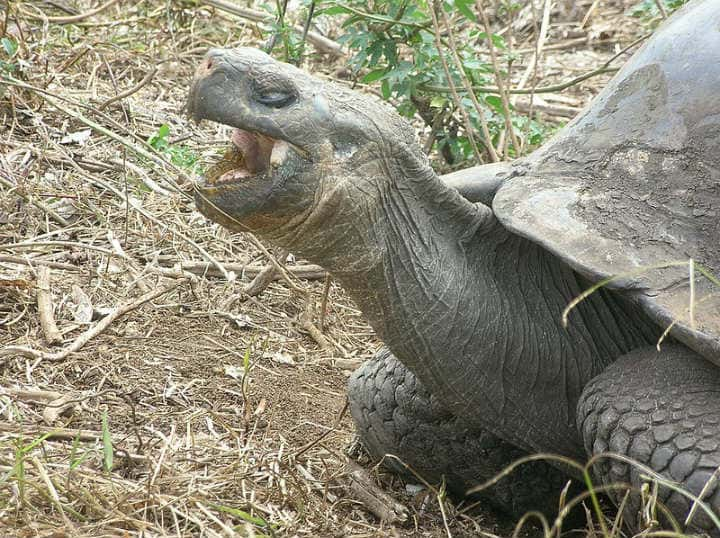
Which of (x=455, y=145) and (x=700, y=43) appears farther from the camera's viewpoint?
(x=455, y=145)

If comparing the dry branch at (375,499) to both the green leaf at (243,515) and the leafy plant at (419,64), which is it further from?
the leafy plant at (419,64)

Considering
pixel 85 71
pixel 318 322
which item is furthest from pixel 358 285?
pixel 85 71

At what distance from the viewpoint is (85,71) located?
573cm

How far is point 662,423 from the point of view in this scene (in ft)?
7.47

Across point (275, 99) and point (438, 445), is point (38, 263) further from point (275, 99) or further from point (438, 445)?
point (275, 99)

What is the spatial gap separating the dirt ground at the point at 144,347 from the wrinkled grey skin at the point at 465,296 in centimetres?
30

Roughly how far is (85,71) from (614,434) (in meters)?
4.25

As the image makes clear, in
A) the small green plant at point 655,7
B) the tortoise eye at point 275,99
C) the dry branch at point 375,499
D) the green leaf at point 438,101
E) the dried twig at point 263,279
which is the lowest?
the dried twig at point 263,279

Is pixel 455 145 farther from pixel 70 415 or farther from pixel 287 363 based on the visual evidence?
pixel 70 415

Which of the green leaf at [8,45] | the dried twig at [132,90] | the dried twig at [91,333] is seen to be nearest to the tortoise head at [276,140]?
the dried twig at [91,333]

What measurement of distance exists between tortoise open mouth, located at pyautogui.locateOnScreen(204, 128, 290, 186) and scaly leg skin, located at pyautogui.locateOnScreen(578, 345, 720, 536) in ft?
3.12

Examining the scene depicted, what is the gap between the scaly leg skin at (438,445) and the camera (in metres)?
2.87

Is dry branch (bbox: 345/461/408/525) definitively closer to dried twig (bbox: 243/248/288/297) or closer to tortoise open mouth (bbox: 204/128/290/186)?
tortoise open mouth (bbox: 204/128/290/186)

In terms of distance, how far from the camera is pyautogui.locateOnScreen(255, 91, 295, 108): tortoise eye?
85.4 inches
